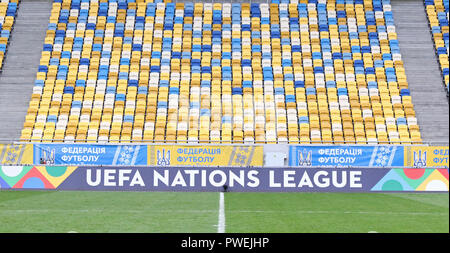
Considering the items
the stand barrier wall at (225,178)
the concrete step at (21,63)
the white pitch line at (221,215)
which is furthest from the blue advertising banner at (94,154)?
the white pitch line at (221,215)

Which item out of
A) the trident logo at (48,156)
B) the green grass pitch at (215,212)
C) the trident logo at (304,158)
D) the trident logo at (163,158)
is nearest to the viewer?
the green grass pitch at (215,212)

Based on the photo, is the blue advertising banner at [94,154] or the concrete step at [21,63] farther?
the concrete step at [21,63]

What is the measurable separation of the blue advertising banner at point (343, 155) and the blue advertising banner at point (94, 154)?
6.19 metres

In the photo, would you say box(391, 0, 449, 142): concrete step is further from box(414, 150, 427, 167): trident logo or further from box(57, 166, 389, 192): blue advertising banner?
box(57, 166, 389, 192): blue advertising banner

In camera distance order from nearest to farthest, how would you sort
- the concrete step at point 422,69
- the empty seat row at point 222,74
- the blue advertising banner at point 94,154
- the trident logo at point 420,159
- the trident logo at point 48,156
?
the trident logo at point 48,156, the blue advertising banner at point 94,154, the trident logo at point 420,159, the empty seat row at point 222,74, the concrete step at point 422,69

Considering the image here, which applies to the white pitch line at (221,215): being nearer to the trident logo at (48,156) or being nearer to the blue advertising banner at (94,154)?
the blue advertising banner at (94,154)

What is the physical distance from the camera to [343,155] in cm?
2198

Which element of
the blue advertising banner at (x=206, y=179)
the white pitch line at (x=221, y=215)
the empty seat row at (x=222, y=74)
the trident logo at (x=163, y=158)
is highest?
the empty seat row at (x=222, y=74)

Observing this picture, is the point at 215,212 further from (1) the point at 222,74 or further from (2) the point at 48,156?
(1) the point at 222,74

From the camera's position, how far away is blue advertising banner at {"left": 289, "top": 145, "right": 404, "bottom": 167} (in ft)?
71.0

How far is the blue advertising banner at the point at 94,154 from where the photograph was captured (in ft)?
70.0

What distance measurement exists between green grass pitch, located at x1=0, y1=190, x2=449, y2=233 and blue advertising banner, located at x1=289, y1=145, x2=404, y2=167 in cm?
503

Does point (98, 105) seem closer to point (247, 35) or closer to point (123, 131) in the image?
point (123, 131)
